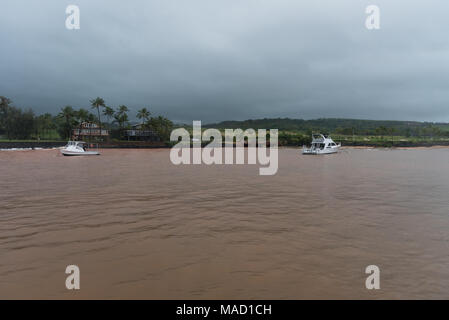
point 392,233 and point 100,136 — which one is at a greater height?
point 100,136

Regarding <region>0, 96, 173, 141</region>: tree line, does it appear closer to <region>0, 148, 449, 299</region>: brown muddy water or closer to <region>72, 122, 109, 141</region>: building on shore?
<region>72, 122, 109, 141</region>: building on shore

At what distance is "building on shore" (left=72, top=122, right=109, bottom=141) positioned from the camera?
88.5 meters

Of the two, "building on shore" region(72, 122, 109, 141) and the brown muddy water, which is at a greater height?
"building on shore" region(72, 122, 109, 141)

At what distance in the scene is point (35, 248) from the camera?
5391mm

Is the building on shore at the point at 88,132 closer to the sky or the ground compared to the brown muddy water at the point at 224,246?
closer to the sky

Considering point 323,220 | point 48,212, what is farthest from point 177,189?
point 323,220

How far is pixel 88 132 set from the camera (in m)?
90.2

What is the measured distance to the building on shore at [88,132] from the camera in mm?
88500

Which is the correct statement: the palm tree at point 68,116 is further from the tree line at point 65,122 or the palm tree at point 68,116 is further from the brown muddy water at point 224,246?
the brown muddy water at point 224,246

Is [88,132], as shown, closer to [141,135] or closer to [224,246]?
[141,135]

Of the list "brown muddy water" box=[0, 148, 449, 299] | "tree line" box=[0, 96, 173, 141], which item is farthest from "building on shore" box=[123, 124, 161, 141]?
"brown muddy water" box=[0, 148, 449, 299]

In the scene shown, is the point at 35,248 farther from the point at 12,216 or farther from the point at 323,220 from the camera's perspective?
the point at 323,220

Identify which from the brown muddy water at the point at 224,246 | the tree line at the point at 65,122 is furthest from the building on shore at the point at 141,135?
the brown muddy water at the point at 224,246
